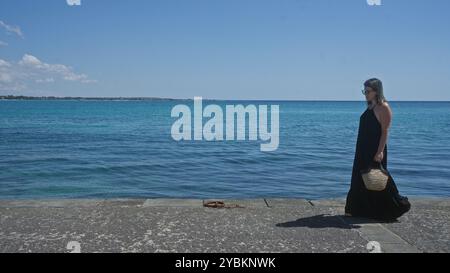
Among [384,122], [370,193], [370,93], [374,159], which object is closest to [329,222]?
[370,193]

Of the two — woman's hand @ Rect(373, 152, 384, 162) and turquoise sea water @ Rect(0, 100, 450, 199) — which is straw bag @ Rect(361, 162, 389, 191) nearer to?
woman's hand @ Rect(373, 152, 384, 162)

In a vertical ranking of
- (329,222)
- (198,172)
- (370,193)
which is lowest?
(198,172)

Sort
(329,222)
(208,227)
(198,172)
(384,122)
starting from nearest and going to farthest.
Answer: (208,227), (329,222), (384,122), (198,172)

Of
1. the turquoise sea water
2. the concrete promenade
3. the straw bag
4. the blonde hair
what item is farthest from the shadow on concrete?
the turquoise sea water

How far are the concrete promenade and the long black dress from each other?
0.59 ft

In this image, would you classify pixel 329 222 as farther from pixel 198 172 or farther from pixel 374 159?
pixel 198 172

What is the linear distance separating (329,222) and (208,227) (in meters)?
1.67

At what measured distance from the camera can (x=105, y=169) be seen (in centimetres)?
1738

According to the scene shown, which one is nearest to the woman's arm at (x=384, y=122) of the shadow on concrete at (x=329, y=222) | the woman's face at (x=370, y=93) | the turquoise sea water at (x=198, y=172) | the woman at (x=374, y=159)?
the woman at (x=374, y=159)

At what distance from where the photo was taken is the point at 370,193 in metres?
6.47

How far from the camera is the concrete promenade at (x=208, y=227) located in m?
5.08

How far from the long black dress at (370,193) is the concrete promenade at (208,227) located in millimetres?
180

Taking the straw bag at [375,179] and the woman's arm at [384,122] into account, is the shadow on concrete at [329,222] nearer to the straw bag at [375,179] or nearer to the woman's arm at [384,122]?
the straw bag at [375,179]
